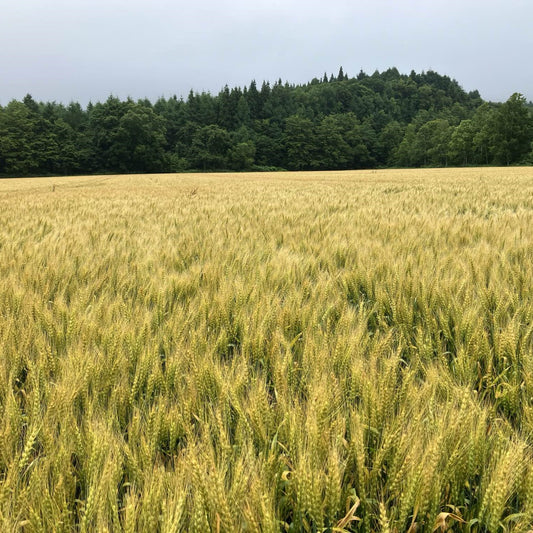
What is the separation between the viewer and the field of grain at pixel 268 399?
2.60 feet

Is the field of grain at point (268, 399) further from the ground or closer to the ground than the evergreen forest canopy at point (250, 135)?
closer to the ground

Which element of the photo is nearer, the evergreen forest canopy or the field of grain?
the field of grain

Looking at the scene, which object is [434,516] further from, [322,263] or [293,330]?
[322,263]

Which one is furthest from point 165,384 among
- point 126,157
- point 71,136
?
point 71,136

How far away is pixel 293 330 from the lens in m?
1.75

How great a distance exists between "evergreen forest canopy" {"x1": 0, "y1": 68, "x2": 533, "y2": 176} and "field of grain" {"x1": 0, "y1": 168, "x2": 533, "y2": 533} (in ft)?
211

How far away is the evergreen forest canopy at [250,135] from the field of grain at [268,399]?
211ft

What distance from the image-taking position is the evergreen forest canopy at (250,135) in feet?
191

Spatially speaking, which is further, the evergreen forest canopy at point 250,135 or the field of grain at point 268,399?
the evergreen forest canopy at point 250,135

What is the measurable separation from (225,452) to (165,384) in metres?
0.42

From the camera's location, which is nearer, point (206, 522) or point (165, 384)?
point (206, 522)

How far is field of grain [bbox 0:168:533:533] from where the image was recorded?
2.60 feet

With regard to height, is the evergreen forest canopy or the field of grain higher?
the evergreen forest canopy

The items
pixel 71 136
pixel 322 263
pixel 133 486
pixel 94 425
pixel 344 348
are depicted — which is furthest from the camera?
pixel 71 136
